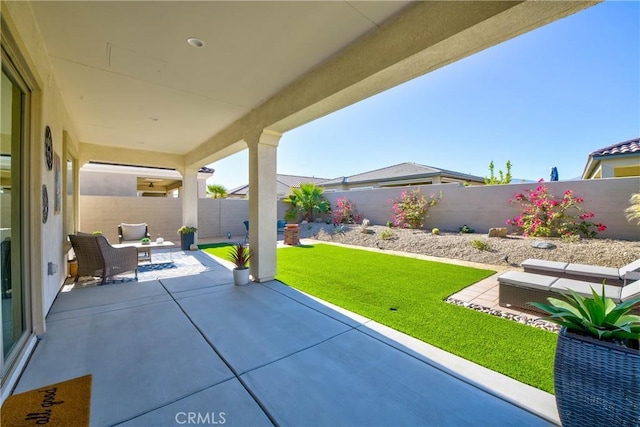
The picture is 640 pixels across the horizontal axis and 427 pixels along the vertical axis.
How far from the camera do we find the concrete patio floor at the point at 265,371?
2.02 m

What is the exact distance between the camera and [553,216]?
8141 millimetres

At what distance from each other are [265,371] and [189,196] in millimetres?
8521

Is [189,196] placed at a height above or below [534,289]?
above

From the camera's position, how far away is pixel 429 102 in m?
9.51

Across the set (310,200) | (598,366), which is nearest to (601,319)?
(598,366)

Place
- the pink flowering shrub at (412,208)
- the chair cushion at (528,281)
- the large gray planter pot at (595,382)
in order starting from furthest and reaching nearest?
the pink flowering shrub at (412,208) < the chair cushion at (528,281) < the large gray planter pot at (595,382)

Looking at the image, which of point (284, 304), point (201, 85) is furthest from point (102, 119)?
point (284, 304)

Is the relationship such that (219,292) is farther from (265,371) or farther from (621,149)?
(621,149)

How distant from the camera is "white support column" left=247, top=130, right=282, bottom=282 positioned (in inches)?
216

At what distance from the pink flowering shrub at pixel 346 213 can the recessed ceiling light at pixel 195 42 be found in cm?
1113

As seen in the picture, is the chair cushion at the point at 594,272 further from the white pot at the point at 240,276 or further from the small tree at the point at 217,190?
the small tree at the point at 217,190

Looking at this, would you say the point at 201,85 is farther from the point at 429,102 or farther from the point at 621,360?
the point at 429,102

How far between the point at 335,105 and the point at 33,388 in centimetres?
450

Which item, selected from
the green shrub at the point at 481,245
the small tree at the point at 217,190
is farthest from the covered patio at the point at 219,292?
the small tree at the point at 217,190
